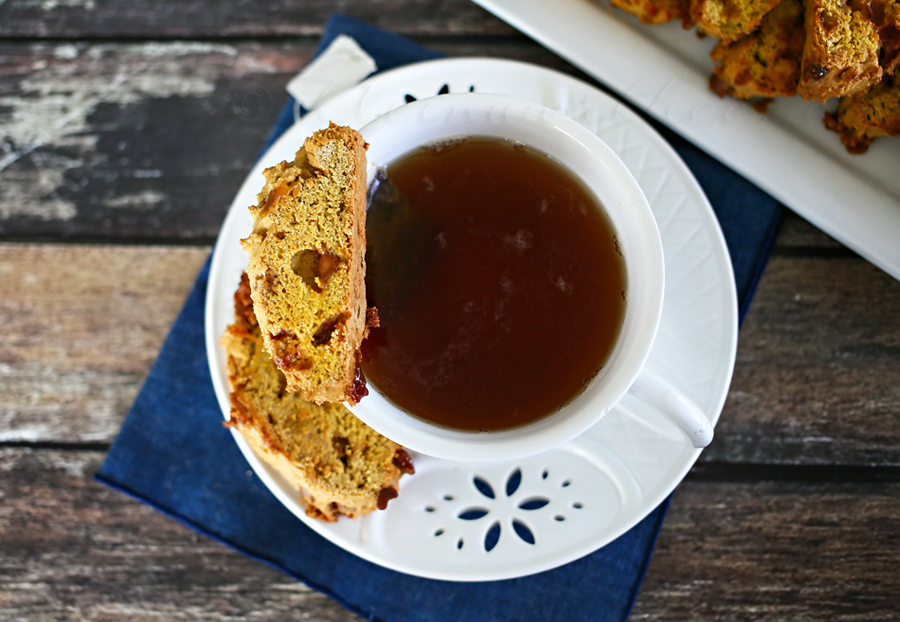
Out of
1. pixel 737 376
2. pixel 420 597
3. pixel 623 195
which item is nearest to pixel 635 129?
pixel 623 195

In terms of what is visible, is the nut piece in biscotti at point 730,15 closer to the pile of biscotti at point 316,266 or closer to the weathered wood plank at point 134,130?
the weathered wood plank at point 134,130

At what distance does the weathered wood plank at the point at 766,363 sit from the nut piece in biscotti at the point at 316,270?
0.74m

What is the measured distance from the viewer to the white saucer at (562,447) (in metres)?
1.30

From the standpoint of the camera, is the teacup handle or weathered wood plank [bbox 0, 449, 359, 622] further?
weathered wood plank [bbox 0, 449, 359, 622]

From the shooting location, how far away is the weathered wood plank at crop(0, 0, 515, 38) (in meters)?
1.66

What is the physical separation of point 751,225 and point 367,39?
1037 millimetres

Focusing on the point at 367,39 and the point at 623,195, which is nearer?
the point at 623,195

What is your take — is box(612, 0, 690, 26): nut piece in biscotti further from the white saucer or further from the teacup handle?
the teacup handle

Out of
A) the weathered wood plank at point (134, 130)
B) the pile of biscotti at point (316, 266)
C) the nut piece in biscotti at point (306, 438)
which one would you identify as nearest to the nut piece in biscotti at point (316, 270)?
the pile of biscotti at point (316, 266)

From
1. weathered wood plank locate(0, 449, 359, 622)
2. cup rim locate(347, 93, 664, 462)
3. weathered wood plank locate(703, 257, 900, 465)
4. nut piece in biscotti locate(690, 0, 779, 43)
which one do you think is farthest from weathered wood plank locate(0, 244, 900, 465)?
cup rim locate(347, 93, 664, 462)

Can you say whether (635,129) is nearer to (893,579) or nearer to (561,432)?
(561,432)

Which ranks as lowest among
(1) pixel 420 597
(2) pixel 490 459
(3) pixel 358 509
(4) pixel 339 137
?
(1) pixel 420 597

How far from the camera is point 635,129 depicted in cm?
135

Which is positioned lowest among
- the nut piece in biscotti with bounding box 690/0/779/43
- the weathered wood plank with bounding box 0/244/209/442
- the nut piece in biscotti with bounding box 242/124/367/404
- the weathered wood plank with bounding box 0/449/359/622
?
the weathered wood plank with bounding box 0/449/359/622
